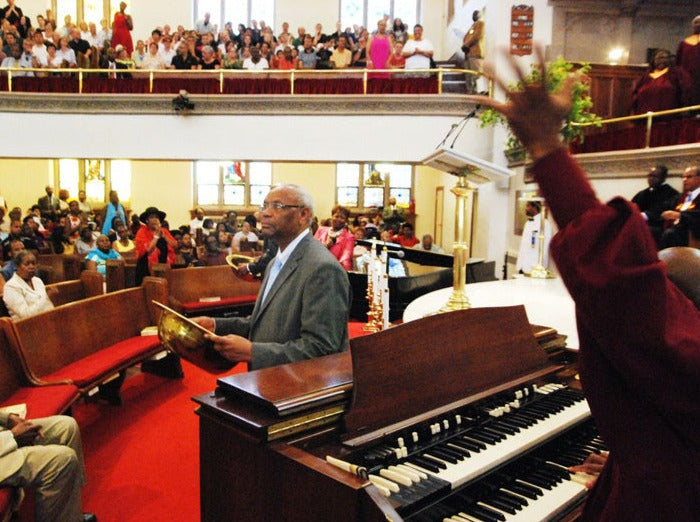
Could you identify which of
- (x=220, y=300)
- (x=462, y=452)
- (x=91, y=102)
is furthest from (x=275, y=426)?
(x=91, y=102)

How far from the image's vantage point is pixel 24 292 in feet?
16.7

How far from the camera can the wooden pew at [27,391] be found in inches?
144

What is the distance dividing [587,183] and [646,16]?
44.6ft

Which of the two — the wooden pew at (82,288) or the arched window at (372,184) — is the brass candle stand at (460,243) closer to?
the wooden pew at (82,288)

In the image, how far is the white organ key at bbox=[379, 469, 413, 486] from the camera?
1.60m

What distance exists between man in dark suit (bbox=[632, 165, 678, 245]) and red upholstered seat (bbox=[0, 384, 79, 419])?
6251 mm

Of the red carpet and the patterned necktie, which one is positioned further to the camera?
the red carpet

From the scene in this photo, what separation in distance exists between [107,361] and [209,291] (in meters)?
3.23

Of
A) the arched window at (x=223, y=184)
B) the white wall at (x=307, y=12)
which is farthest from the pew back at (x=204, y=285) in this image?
the white wall at (x=307, y=12)

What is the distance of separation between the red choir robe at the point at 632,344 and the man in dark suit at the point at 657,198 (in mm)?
6397

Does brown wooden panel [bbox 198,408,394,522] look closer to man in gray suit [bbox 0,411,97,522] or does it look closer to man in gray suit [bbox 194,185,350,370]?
man in gray suit [bbox 194,185,350,370]

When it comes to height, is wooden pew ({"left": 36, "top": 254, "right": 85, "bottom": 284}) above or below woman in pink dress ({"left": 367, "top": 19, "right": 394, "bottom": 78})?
below

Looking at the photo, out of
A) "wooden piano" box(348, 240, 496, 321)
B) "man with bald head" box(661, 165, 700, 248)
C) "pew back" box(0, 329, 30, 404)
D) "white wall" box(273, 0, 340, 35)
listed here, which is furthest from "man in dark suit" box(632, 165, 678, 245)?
"white wall" box(273, 0, 340, 35)

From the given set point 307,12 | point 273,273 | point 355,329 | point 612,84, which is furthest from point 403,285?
point 307,12
